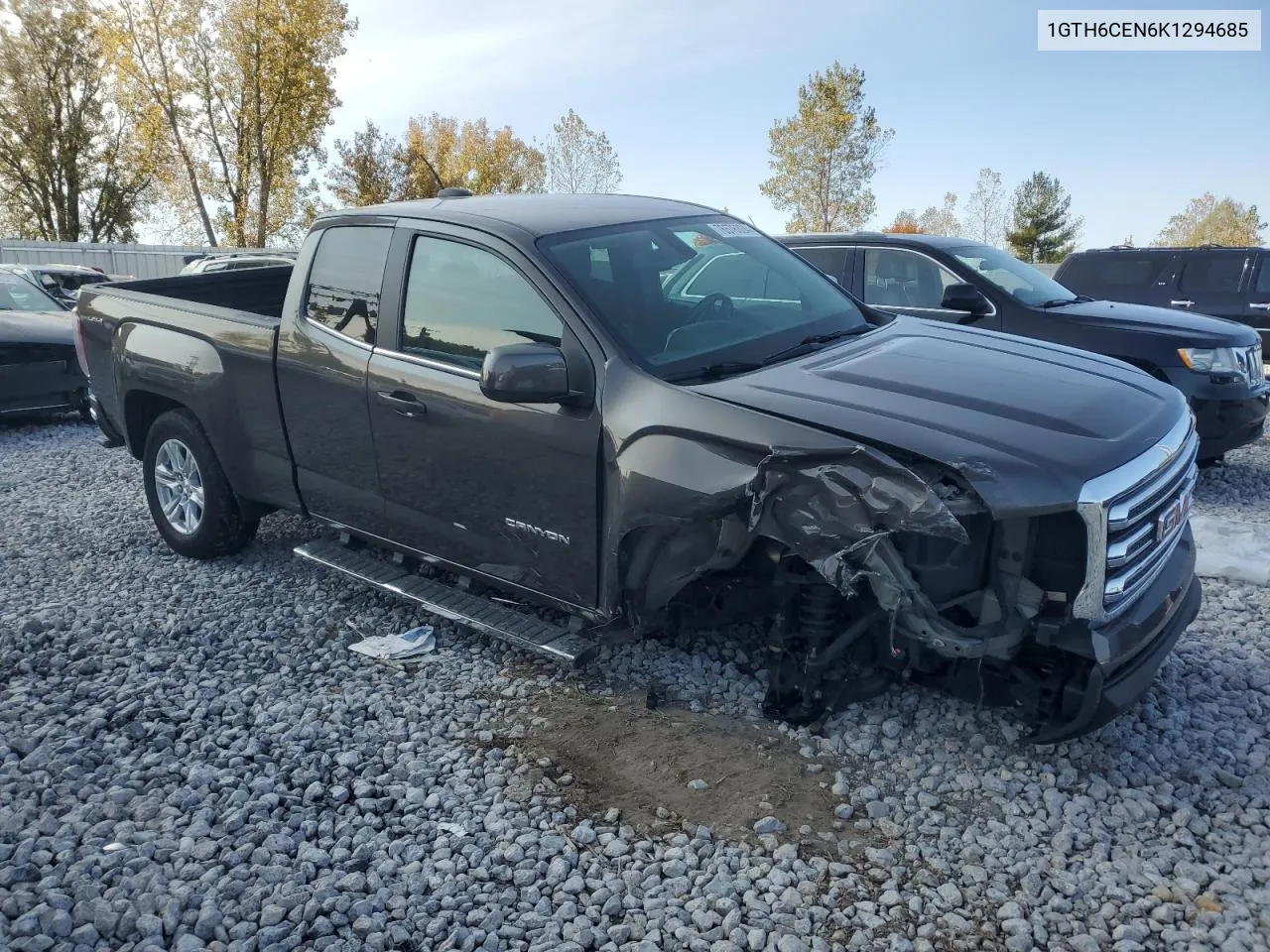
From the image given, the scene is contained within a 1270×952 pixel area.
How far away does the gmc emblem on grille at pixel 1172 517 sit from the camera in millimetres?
3469

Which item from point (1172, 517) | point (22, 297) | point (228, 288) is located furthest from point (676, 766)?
point (22, 297)

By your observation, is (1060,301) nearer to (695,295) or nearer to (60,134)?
(695,295)

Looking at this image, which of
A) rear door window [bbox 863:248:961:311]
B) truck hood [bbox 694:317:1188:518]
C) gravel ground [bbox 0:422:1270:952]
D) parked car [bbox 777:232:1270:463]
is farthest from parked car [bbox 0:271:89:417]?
truck hood [bbox 694:317:1188:518]

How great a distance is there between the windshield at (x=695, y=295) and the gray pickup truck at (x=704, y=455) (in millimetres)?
16

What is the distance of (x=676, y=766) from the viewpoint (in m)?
3.68

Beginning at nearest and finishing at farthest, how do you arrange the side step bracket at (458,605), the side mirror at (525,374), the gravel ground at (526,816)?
1. the gravel ground at (526,816)
2. the side mirror at (525,374)
3. the side step bracket at (458,605)

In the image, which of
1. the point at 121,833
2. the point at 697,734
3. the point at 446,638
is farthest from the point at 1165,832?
the point at 121,833

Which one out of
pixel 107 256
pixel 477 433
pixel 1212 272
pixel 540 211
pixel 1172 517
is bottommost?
pixel 1172 517

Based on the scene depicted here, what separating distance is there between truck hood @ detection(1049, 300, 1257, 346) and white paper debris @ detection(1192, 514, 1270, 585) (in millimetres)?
1442

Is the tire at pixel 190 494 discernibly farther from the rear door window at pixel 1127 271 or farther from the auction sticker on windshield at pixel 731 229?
the rear door window at pixel 1127 271

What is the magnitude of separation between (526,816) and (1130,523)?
2.22 meters

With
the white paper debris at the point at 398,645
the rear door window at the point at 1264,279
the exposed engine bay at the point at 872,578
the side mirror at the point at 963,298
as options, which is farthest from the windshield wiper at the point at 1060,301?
the rear door window at the point at 1264,279

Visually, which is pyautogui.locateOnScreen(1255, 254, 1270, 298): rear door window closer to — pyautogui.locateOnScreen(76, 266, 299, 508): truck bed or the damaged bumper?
the damaged bumper

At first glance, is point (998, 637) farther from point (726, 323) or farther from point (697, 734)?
point (726, 323)
